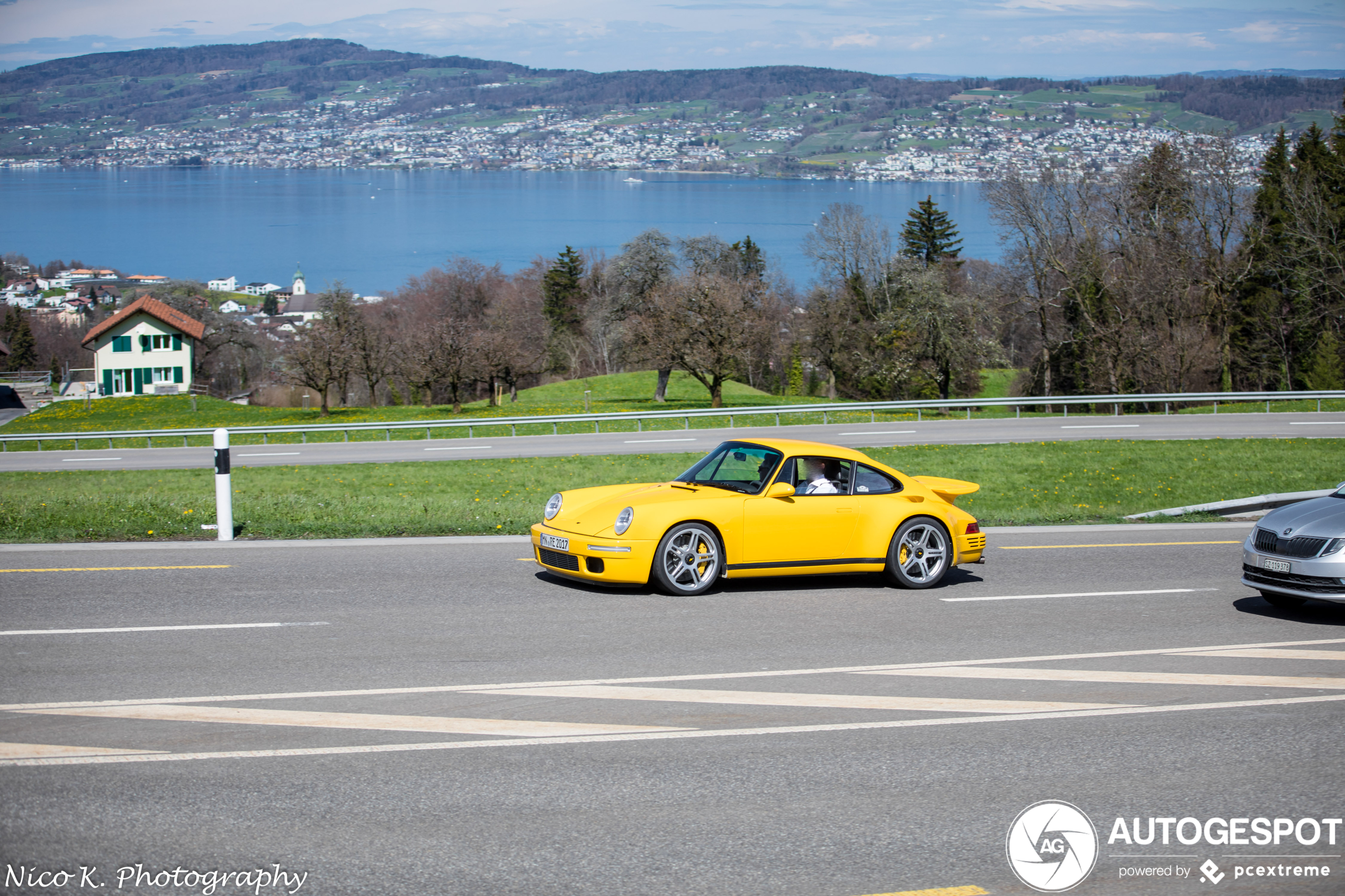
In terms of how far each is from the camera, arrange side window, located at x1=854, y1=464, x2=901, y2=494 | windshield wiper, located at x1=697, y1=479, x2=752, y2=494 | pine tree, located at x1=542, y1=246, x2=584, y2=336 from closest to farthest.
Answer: windshield wiper, located at x1=697, y1=479, x2=752, y2=494 < side window, located at x1=854, y1=464, x2=901, y2=494 < pine tree, located at x1=542, y1=246, x2=584, y2=336

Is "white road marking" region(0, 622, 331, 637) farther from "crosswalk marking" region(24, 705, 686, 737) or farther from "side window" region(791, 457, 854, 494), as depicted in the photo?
"side window" region(791, 457, 854, 494)

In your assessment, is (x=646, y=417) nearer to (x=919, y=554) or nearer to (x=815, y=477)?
(x=815, y=477)

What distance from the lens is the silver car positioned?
28.1 feet

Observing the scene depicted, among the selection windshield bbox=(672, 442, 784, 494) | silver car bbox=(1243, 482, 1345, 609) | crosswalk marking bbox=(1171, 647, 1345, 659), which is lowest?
Result: crosswalk marking bbox=(1171, 647, 1345, 659)

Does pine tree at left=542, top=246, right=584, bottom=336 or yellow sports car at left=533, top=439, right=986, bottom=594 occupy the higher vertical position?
pine tree at left=542, top=246, right=584, bottom=336

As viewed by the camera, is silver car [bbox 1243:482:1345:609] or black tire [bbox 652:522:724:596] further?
black tire [bbox 652:522:724:596]

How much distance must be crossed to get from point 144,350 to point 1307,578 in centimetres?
7946

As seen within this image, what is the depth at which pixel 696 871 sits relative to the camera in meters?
4.31

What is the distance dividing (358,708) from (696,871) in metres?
2.77

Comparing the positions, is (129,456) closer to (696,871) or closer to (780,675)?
(780,675)

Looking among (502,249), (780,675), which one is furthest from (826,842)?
(502,249)

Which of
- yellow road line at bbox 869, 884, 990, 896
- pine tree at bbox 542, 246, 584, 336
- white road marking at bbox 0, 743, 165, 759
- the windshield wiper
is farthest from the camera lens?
pine tree at bbox 542, 246, 584, 336

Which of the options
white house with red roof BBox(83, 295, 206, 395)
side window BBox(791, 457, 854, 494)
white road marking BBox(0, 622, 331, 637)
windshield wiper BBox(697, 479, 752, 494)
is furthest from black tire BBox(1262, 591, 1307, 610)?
white house with red roof BBox(83, 295, 206, 395)

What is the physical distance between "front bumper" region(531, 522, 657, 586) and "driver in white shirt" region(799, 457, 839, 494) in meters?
1.72
